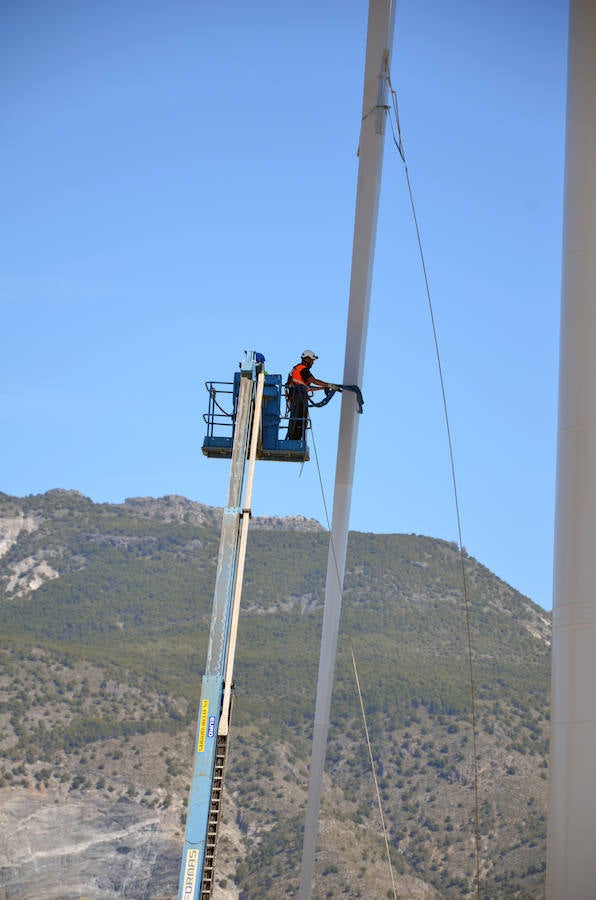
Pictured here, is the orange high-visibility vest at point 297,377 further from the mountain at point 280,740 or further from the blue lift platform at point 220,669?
the mountain at point 280,740

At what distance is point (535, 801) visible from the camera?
10388 cm

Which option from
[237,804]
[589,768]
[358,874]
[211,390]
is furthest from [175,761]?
[589,768]

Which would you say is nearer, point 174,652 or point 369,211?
point 369,211

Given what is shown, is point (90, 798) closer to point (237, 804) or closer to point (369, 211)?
point (237, 804)

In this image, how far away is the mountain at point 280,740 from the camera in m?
103

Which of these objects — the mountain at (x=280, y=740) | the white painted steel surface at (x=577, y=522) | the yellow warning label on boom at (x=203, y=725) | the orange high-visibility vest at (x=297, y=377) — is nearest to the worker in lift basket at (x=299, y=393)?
the orange high-visibility vest at (x=297, y=377)

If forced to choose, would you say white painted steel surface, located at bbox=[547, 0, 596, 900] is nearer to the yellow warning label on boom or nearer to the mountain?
the yellow warning label on boom

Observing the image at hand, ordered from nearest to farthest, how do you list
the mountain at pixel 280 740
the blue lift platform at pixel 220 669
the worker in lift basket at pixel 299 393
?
the blue lift platform at pixel 220 669, the worker in lift basket at pixel 299 393, the mountain at pixel 280 740

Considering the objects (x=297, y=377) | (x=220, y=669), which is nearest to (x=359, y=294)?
(x=297, y=377)

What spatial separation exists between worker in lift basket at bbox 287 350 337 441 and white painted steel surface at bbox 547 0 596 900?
791cm

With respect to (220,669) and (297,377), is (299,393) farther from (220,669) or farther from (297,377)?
(220,669)

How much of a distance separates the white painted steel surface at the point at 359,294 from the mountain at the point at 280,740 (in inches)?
2849

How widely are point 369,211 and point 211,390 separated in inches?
164

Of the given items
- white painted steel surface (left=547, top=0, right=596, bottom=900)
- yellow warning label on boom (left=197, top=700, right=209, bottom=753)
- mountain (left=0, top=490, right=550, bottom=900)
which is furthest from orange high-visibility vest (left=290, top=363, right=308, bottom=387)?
mountain (left=0, top=490, right=550, bottom=900)
